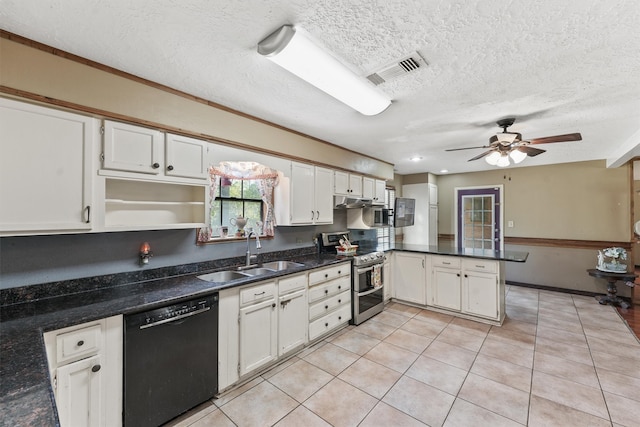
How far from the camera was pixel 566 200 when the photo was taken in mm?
4992

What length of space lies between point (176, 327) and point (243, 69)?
183 centimetres

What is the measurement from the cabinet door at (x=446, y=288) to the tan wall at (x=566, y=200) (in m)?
2.73

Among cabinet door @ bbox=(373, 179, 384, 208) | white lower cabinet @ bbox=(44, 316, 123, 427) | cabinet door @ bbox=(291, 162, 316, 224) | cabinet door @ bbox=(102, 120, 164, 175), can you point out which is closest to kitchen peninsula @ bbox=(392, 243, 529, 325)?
cabinet door @ bbox=(373, 179, 384, 208)

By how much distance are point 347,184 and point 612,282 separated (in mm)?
4434

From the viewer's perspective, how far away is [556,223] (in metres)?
5.08

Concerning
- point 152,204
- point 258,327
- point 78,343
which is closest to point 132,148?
point 152,204

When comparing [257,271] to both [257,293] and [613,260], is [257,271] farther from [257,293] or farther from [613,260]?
[613,260]

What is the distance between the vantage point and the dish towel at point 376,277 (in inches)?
144

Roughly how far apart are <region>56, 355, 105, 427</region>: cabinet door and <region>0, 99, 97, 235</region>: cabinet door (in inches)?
32.0

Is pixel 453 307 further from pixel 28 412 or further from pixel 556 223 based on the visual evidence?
pixel 28 412

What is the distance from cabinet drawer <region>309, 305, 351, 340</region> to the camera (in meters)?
2.90

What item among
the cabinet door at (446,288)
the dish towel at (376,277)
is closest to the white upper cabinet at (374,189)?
the dish towel at (376,277)

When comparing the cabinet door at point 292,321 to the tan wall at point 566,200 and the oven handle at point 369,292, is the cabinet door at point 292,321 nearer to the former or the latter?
the oven handle at point 369,292

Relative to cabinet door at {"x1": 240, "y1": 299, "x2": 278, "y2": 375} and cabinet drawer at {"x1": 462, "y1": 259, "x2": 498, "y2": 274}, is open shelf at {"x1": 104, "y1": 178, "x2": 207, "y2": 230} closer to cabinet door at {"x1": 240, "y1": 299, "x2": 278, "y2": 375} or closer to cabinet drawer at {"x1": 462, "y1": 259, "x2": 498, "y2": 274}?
cabinet door at {"x1": 240, "y1": 299, "x2": 278, "y2": 375}
